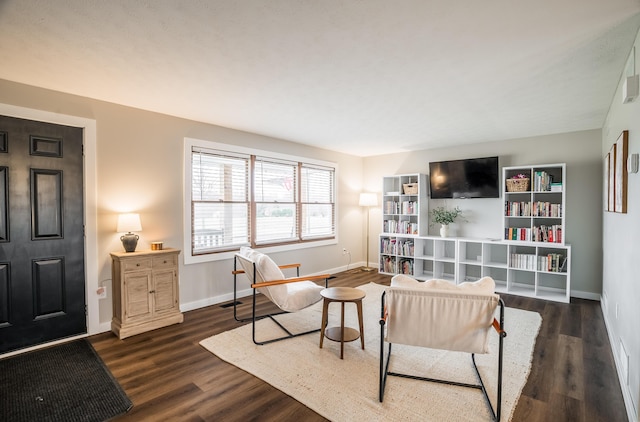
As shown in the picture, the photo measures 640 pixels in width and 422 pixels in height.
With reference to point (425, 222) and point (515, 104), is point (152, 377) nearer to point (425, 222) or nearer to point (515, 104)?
point (515, 104)

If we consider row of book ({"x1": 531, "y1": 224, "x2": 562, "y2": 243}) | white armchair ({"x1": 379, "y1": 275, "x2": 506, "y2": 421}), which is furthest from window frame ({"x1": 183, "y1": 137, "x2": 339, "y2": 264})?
row of book ({"x1": 531, "y1": 224, "x2": 562, "y2": 243})

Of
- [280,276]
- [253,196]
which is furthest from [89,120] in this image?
[280,276]

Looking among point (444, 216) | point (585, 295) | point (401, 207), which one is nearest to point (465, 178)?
point (444, 216)

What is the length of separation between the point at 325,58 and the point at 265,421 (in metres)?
2.55

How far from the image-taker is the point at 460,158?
5.86m

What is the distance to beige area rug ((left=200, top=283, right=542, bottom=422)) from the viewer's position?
2.17m

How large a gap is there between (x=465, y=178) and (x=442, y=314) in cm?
417

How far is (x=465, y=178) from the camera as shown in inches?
224

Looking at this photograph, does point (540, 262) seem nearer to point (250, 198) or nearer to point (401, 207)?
point (401, 207)

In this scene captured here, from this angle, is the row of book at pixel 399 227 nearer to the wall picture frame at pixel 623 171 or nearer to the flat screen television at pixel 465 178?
the flat screen television at pixel 465 178

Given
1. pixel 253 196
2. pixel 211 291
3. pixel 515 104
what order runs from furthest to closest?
pixel 253 196 → pixel 211 291 → pixel 515 104

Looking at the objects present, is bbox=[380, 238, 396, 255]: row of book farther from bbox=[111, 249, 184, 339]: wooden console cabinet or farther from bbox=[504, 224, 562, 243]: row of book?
bbox=[111, 249, 184, 339]: wooden console cabinet

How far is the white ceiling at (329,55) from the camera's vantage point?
6.26 feet

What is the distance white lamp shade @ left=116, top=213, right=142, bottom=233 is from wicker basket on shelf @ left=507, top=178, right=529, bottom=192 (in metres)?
5.18
